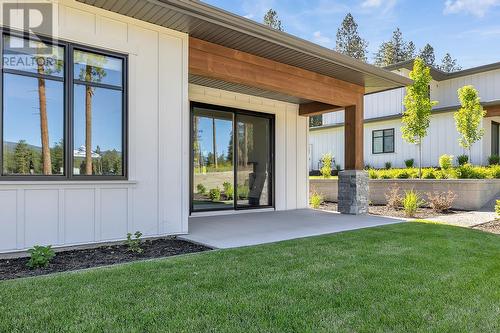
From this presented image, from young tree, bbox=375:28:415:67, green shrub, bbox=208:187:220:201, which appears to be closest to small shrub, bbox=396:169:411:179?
green shrub, bbox=208:187:220:201

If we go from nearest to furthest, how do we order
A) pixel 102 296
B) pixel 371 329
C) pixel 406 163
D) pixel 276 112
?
pixel 371 329
pixel 102 296
pixel 276 112
pixel 406 163

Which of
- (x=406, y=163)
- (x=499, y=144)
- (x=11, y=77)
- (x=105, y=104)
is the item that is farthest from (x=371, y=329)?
(x=499, y=144)

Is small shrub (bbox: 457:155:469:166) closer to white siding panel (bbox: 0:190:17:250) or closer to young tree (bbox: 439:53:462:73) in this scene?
white siding panel (bbox: 0:190:17:250)

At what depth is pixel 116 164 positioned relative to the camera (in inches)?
205

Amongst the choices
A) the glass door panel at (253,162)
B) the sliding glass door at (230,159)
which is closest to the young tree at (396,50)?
the glass door panel at (253,162)

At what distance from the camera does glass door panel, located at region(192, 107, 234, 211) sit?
843 centimetres

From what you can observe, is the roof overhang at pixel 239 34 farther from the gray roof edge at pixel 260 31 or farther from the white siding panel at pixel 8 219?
the white siding panel at pixel 8 219

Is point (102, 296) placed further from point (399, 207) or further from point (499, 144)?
point (499, 144)

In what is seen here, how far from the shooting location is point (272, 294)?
3.00 meters

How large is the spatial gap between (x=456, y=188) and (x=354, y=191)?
3740 mm

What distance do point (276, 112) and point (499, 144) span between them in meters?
12.4

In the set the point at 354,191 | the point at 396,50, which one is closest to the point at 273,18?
the point at 396,50

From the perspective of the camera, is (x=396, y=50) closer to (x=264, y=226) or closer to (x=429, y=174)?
(x=429, y=174)

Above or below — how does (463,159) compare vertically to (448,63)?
below
